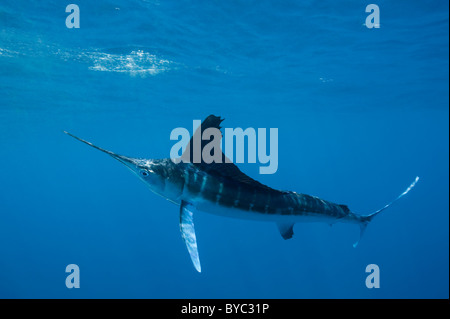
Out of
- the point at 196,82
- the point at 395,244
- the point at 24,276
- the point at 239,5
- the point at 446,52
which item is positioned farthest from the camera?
the point at 395,244

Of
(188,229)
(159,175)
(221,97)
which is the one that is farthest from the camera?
(221,97)

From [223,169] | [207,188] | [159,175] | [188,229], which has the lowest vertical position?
[188,229]

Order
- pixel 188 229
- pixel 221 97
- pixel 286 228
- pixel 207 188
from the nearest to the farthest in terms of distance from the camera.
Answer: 1. pixel 188 229
2. pixel 207 188
3. pixel 286 228
4. pixel 221 97

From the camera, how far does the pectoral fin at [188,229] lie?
4105mm

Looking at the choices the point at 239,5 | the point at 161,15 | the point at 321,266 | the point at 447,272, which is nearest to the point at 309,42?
the point at 239,5

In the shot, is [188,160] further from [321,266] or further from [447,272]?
[447,272]

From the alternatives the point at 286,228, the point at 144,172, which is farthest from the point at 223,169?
the point at 286,228

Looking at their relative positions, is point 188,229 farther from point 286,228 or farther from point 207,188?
point 286,228

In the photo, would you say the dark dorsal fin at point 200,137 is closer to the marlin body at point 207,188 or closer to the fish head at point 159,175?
the marlin body at point 207,188

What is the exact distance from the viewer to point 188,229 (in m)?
4.43

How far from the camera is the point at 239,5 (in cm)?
1061

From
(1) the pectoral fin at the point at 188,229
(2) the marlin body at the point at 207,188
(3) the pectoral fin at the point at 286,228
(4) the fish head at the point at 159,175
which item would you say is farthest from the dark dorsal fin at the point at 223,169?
(3) the pectoral fin at the point at 286,228

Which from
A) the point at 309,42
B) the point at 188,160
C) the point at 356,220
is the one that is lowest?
the point at 356,220
